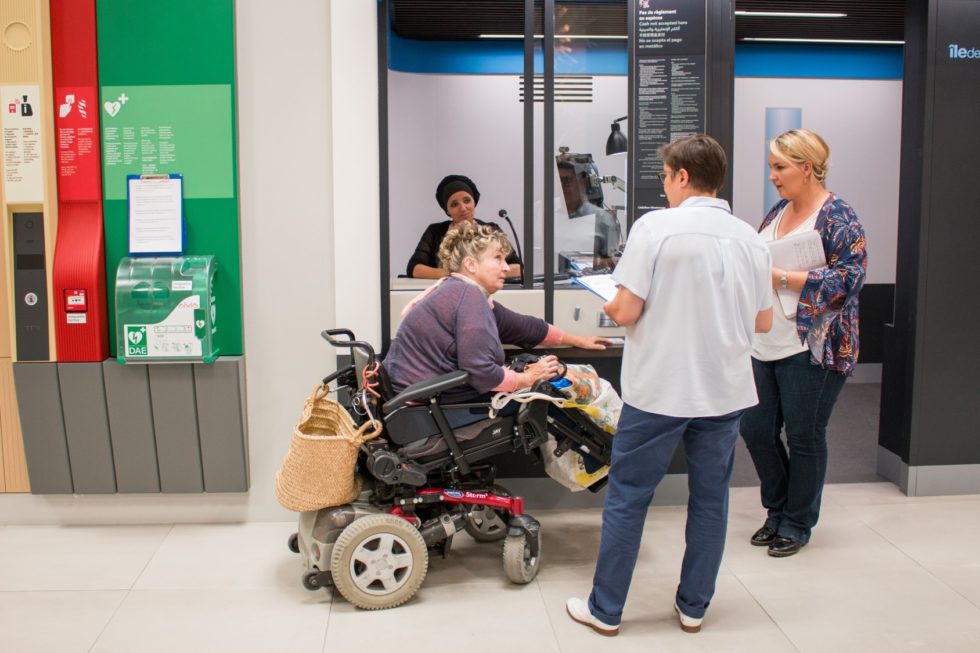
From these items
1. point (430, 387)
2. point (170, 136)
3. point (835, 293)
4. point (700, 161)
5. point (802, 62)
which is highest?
point (802, 62)

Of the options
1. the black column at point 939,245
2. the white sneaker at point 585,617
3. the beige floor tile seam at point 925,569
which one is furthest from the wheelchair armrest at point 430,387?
the black column at point 939,245

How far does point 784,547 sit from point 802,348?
0.80 metres

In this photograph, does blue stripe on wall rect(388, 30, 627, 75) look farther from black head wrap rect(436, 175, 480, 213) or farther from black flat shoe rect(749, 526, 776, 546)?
black flat shoe rect(749, 526, 776, 546)

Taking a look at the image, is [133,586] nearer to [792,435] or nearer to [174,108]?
[174,108]

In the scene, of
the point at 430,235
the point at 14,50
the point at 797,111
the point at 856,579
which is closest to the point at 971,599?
the point at 856,579

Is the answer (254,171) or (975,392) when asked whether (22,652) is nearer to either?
(254,171)


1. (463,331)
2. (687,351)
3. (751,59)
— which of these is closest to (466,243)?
(463,331)

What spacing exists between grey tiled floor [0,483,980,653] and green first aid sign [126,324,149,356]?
2.54 feet

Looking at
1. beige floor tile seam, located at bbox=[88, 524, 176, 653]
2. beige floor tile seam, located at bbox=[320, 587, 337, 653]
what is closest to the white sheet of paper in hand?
beige floor tile seam, located at bbox=[320, 587, 337, 653]

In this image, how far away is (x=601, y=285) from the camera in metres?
3.42

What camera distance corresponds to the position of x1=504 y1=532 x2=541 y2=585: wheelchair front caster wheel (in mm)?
3357

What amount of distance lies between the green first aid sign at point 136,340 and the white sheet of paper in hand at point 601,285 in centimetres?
178

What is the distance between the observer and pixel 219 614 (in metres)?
3.22

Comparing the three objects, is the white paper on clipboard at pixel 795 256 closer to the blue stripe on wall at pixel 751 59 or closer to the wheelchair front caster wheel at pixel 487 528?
the wheelchair front caster wheel at pixel 487 528
